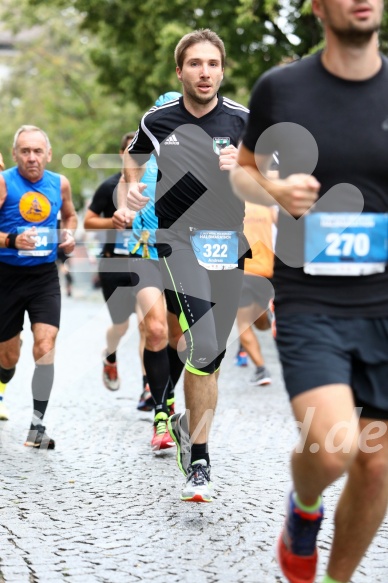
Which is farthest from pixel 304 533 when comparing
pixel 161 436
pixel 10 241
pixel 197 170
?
pixel 10 241

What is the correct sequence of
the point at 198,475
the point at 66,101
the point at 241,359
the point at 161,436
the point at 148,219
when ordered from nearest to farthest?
the point at 198,475, the point at 161,436, the point at 148,219, the point at 241,359, the point at 66,101

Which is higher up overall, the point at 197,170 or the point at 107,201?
the point at 197,170

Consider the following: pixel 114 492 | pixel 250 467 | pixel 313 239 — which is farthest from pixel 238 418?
pixel 313 239

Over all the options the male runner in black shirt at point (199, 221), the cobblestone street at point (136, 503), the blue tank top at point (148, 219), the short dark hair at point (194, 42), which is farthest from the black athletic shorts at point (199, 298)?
the blue tank top at point (148, 219)

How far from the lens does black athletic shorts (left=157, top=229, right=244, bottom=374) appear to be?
5.60 m

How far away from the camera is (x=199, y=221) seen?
19.2 ft

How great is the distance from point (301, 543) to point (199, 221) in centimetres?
253

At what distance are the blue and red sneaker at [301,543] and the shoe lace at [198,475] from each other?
175 centimetres

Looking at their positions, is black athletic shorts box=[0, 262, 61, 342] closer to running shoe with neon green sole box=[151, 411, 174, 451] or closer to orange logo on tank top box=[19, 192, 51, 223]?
orange logo on tank top box=[19, 192, 51, 223]

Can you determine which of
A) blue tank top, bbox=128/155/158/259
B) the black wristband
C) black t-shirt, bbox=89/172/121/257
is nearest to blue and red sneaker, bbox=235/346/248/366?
black t-shirt, bbox=89/172/121/257

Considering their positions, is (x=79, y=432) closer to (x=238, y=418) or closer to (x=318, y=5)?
(x=238, y=418)

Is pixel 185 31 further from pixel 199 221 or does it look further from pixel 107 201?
pixel 199 221

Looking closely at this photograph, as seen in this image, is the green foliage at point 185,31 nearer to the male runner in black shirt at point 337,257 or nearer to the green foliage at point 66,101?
the green foliage at point 66,101

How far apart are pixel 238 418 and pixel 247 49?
1149 centimetres
